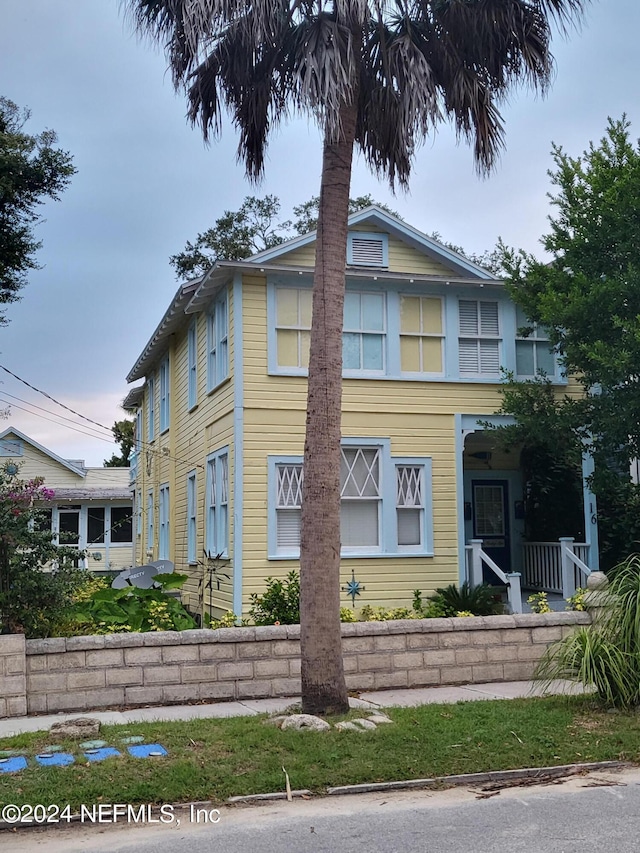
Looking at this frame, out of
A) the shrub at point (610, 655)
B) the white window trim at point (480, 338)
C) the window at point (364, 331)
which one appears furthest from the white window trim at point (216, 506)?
the shrub at point (610, 655)

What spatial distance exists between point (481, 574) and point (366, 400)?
395cm

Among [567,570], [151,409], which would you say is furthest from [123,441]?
[567,570]

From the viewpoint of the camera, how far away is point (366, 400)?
17047 millimetres

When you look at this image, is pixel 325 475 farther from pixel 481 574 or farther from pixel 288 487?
pixel 481 574

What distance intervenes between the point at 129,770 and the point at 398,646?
478 centimetres

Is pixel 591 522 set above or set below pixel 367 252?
below

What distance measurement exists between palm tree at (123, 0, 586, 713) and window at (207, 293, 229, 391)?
644 centimetres

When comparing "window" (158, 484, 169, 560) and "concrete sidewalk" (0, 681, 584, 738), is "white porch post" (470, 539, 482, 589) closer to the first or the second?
"concrete sidewalk" (0, 681, 584, 738)

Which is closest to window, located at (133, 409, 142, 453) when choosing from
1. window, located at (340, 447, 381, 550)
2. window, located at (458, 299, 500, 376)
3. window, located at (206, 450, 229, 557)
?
window, located at (206, 450, 229, 557)

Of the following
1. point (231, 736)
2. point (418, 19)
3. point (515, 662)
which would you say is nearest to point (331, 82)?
point (418, 19)

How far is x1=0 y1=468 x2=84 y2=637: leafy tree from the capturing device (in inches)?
411

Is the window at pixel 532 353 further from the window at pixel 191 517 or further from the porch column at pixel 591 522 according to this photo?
the window at pixel 191 517

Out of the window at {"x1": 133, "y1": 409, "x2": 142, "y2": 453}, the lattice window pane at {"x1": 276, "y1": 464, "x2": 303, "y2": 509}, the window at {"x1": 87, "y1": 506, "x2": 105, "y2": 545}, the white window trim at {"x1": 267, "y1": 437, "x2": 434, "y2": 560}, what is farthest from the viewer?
the window at {"x1": 87, "y1": 506, "x2": 105, "y2": 545}

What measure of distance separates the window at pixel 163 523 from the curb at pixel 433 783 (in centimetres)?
1727
